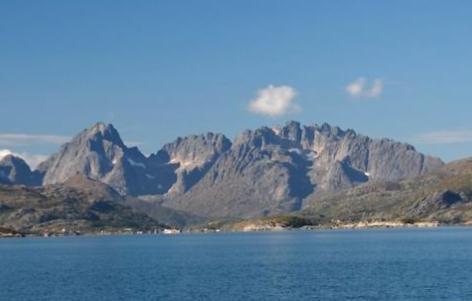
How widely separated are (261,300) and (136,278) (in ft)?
190

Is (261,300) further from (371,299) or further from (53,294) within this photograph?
(53,294)

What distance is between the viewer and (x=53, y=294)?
165 meters

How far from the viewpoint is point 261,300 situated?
146500 millimetres

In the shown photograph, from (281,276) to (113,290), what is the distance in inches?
1699

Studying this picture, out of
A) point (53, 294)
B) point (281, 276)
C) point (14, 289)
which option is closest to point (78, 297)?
point (53, 294)

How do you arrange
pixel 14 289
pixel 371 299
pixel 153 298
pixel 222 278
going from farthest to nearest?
pixel 222 278, pixel 14 289, pixel 153 298, pixel 371 299

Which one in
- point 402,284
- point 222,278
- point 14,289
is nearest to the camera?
point 402,284

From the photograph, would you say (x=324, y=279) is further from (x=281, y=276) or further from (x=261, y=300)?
(x=261, y=300)

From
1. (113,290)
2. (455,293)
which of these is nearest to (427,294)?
(455,293)

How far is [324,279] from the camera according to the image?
183m

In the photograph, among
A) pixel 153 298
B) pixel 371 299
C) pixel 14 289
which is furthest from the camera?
pixel 14 289

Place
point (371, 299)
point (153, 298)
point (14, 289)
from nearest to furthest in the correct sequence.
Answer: point (371, 299) → point (153, 298) → point (14, 289)

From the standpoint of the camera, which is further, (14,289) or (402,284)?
(14,289)

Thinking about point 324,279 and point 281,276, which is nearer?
point 324,279
